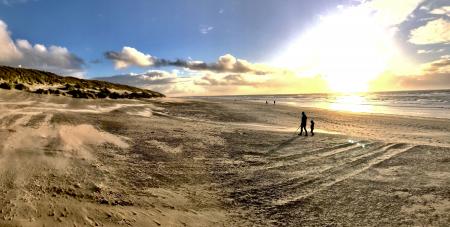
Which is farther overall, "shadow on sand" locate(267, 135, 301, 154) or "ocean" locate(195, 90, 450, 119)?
"ocean" locate(195, 90, 450, 119)

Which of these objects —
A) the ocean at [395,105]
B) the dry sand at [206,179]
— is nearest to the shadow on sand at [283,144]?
the dry sand at [206,179]

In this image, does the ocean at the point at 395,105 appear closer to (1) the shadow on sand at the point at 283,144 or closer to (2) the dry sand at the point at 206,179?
(1) the shadow on sand at the point at 283,144

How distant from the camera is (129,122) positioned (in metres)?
25.2

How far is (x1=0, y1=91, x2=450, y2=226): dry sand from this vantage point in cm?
961

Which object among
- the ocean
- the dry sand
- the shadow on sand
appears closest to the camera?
the dry sand

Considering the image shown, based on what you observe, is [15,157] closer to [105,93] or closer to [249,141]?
[249,141]

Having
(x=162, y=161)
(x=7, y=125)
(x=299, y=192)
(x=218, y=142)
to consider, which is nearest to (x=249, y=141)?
(x=218, y=142)

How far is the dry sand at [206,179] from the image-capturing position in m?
9.61

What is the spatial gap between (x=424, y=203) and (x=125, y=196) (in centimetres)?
926

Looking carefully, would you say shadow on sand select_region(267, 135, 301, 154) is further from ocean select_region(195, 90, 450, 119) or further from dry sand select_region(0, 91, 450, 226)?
ocean select_region(195, 90, 450, 119)

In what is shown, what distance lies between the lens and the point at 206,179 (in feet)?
Answer: 42.8

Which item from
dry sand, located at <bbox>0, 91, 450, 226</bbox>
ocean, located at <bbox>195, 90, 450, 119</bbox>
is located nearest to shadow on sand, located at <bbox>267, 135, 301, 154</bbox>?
dry sand, located at <bbox>0, 91, 450, 226</bbox>

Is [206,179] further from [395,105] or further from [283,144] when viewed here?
[395,105]

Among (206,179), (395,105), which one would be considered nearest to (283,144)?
(206,179)
